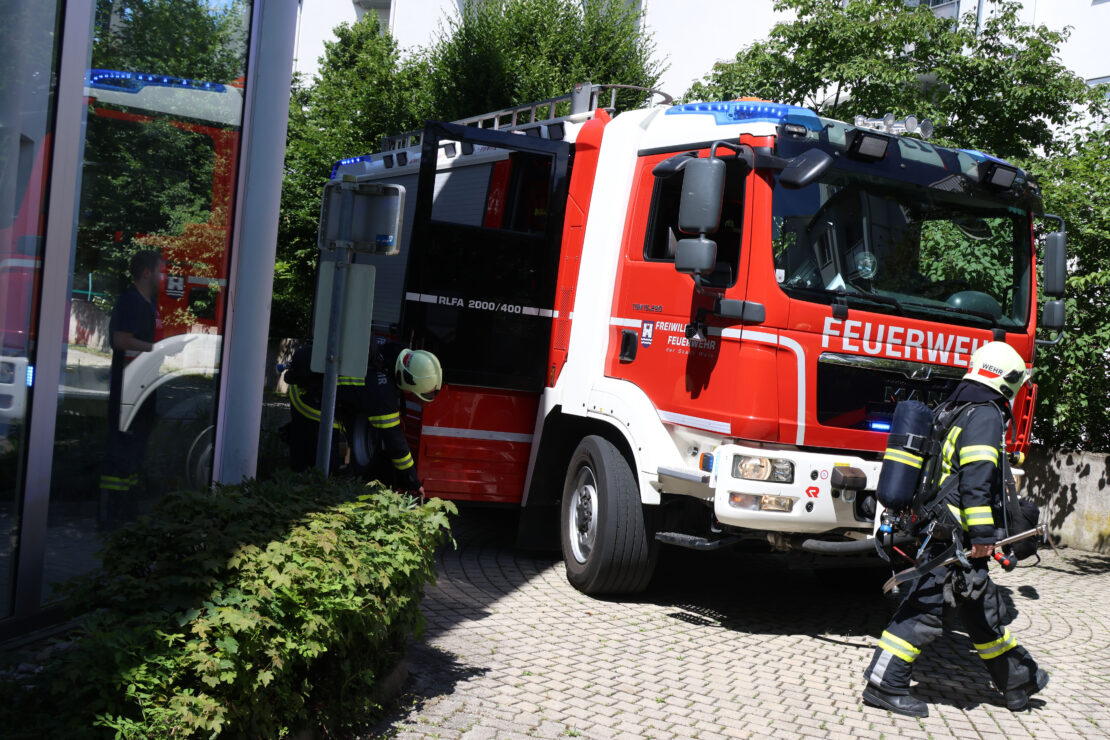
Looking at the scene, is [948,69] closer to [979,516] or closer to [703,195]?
[703,195]

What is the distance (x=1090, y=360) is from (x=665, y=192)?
503 cm

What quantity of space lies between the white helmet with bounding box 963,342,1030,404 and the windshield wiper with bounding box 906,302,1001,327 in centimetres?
A: 92

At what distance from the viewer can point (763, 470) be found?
19.0 feet

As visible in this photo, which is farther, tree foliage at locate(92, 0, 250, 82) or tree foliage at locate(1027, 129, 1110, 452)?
tree foliage at locate(1027, 129, 1110, 452)

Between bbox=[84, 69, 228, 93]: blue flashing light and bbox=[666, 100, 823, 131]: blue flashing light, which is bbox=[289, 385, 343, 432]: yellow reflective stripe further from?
bbox=[666, 100, 823, 131]: blue flashing light

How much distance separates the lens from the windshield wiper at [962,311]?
6.25 metres

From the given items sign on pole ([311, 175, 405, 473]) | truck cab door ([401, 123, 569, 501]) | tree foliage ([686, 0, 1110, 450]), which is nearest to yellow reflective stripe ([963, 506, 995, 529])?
sign on pole ([311, 175, 405, 473])

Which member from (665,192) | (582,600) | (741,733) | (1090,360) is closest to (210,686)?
(741,733)

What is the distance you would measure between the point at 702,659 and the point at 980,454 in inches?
73.9

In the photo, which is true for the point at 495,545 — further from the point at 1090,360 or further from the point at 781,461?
the point at 1090,360

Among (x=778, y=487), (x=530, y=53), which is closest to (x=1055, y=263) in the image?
(x=778, y=487)

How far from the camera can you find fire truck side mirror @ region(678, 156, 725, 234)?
575cm

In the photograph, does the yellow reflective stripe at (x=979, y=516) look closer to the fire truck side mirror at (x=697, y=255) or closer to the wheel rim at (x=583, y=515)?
the fire truck side mirror at (x=697, y=255)

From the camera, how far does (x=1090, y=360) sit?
9.46 meters
